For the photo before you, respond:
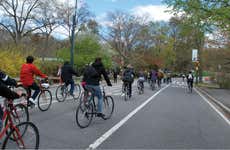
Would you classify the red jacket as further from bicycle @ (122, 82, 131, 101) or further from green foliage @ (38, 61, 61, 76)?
green foliage @ (38, 61, 61, 76)

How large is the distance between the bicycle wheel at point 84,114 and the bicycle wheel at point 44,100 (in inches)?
118

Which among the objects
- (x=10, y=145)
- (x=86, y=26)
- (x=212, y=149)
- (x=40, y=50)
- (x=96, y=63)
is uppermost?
(x=86, y=26)

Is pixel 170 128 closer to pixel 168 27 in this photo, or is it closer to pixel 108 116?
pixel 108 116

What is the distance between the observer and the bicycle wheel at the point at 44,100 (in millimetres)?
10641

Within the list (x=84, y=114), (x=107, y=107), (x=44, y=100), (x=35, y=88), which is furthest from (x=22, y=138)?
(x=44, y=100)

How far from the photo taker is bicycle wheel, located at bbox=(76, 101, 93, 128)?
310 inches

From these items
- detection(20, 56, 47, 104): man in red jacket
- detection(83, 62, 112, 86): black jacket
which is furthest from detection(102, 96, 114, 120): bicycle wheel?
detection(20, 56, 47, 104): man in red jacket

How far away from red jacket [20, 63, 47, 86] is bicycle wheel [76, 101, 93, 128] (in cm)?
214

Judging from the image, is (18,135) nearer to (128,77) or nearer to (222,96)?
(128,77)

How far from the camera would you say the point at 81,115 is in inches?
313

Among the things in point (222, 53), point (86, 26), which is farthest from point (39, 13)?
point (222, 53)

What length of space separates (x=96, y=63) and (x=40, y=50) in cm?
5606

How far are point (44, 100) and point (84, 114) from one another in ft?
11.2

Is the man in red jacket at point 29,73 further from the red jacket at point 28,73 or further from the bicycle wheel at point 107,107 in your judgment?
the bicycle wheel at point 107,107
